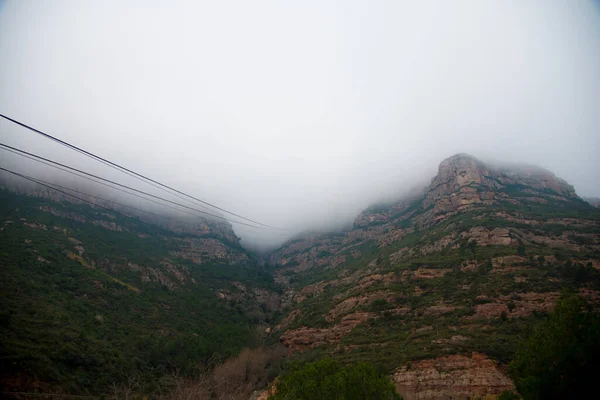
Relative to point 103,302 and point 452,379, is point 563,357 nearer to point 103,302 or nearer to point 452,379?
point 452,379

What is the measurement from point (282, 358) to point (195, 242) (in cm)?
8068

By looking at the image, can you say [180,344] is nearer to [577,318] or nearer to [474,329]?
[474,329]

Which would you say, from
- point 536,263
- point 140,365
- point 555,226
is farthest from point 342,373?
point 555,226

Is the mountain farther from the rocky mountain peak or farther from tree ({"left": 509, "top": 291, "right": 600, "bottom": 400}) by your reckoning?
tree ({"left": 509, "top": 291, "right": 600, "bottom": 400})

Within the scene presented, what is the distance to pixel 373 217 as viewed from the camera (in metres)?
142

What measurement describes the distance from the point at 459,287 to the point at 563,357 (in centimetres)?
3405

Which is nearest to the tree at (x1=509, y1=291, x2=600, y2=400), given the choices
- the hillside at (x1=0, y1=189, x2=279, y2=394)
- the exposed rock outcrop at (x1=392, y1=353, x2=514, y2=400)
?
the exposed rock outcrop at (x1=392, y1=353, x2=514, y2=400)

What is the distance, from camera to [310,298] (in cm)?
8638

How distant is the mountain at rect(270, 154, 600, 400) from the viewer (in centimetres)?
3591

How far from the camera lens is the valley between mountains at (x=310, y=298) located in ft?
114

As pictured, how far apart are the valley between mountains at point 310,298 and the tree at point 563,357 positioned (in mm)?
7527

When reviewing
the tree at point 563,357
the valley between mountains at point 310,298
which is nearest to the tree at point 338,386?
the valley between mountains at point 310,298

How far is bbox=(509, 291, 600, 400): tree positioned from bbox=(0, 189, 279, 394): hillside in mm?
35892

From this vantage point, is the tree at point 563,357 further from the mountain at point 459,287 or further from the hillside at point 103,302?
the hillside at point 103,302
